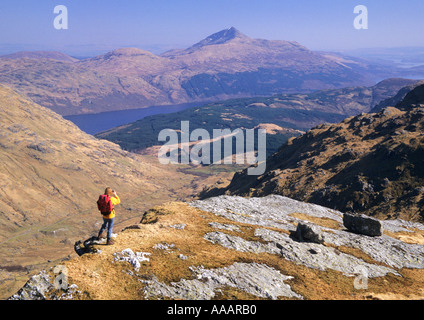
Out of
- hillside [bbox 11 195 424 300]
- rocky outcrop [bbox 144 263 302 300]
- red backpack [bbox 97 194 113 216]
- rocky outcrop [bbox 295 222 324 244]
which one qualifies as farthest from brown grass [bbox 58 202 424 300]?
rocky outcrop [bbox 295 222 324 244]

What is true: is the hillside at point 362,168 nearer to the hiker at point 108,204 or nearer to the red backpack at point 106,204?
the hiker at point 108,204

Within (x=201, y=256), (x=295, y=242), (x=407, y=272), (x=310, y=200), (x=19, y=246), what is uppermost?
(x=201, y=256)

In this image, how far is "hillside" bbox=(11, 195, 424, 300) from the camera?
23531 millimetres

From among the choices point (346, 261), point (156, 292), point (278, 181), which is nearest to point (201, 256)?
point (156, 292)

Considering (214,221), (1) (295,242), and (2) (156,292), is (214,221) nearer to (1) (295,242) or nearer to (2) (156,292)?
(1) (295,242)

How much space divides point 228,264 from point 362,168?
88.6 meters

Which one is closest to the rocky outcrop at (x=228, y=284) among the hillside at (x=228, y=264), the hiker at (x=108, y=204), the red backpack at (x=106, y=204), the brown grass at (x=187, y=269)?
the hillside at (x=228, y=264)

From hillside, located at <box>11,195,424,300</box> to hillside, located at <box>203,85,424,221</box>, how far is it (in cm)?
4461

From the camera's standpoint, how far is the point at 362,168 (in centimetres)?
10369

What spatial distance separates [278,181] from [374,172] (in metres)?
34.8

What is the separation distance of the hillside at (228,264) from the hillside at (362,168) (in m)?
44.6

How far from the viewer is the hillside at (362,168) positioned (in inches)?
3472
